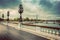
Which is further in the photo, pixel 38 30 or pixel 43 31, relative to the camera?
pixel 38 30

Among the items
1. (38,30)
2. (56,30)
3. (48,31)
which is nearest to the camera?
(56,30)

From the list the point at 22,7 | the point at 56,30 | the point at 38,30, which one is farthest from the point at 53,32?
the point at 22,7

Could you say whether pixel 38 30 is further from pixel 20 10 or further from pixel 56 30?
pixel 20 10

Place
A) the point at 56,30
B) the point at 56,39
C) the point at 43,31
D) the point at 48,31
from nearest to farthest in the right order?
the point at 56,39 → the point at 56,30 → the point at 48,31 → the point at 43,31

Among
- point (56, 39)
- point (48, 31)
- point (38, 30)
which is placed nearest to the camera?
point (56, 39)

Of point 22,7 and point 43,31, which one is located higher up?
point 22,7

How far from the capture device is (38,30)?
64.6 ft

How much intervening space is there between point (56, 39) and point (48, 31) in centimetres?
336

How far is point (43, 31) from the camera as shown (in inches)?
709

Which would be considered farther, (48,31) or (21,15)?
(21,15)

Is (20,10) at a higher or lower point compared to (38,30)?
higher

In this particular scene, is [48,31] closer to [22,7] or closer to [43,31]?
[43,31]

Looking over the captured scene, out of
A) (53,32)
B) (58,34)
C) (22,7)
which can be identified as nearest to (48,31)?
(53,32)

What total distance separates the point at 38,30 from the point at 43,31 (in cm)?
173
